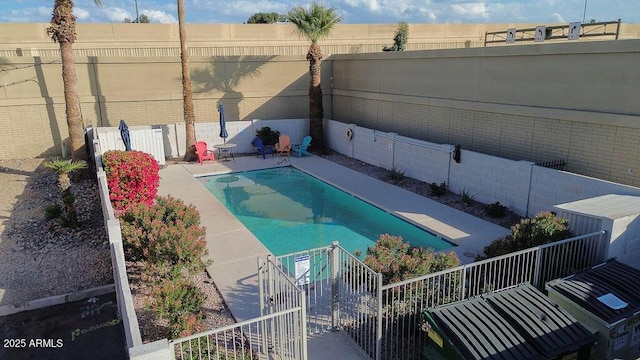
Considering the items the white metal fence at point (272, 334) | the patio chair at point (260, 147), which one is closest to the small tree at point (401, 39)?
the patio chair at point (260, 147)

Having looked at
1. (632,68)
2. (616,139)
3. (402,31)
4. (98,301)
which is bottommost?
(98,301)

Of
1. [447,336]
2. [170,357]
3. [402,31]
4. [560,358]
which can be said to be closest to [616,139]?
[560,358]

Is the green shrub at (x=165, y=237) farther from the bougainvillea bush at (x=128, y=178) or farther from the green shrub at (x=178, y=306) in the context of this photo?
the bougainvillea bush at (x=128, y=178)

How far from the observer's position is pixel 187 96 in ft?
63.1

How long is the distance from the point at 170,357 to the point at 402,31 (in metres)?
29.1

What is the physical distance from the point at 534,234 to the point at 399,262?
2.92 m

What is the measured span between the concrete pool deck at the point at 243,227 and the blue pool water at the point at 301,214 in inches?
15.0

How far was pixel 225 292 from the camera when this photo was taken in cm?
822

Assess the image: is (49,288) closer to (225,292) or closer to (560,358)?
(225,292)

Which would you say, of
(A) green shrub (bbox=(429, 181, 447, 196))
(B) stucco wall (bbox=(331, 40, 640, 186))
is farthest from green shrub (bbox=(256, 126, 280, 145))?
(A) green shrub (bbox=(429, 181, 447, 196))

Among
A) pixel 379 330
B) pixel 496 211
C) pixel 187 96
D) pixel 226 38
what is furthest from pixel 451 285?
pixel 226 38

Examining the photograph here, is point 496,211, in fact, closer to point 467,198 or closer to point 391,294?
point 467,198

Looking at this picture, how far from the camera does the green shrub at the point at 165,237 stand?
25.8 ft

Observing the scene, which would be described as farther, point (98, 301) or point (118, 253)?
point (98, 301)
